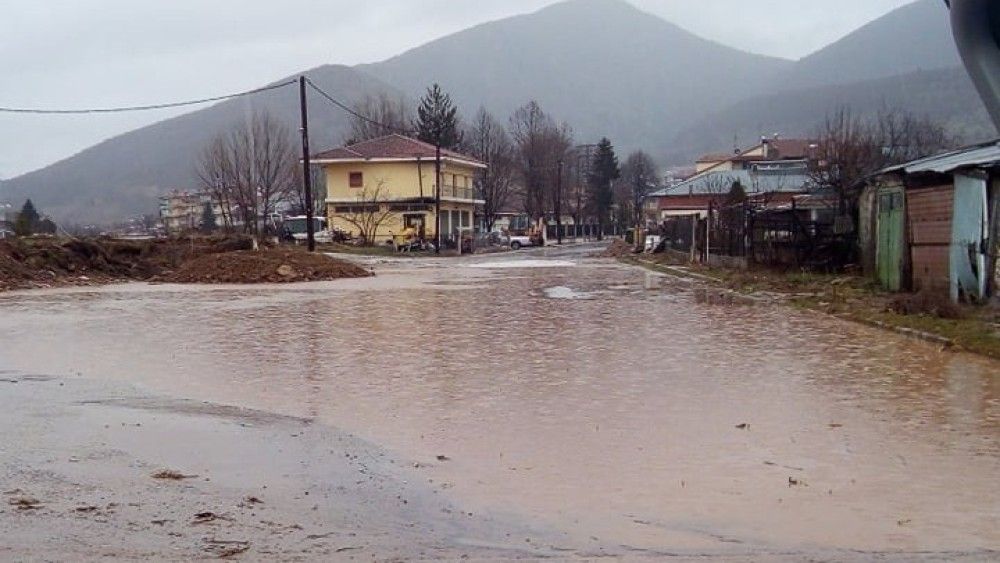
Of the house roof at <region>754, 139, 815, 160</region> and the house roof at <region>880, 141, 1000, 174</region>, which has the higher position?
the house roof at <region>754, 139, 815, 160</region>

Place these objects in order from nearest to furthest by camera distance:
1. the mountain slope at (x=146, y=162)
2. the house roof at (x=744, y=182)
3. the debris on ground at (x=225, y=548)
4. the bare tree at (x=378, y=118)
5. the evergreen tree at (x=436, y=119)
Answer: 1. the debris on ground at (x=225, y=548)
2. the house roof at (x=744, y=182)
3. the evergreen tree at (x=436, y=119)
4. the bare tree at (x=378, y=118)
5. the mountain slope at (x=146, y=162)

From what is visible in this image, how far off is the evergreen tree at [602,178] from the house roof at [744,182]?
3464 centimetres

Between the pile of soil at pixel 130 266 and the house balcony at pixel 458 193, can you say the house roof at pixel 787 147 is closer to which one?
the house balcony at pixel 458 193

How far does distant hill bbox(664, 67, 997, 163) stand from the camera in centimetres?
10469

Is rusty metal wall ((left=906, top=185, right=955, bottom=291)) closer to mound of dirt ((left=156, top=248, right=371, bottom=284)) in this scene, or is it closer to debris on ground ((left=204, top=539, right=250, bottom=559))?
debris on ground ((left=204, top=539, right=250, bottom=559))

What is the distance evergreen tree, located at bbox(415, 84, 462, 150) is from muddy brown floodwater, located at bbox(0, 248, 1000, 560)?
7782 cm

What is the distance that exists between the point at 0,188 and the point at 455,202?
45999 mm

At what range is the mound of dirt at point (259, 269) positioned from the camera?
110 feet

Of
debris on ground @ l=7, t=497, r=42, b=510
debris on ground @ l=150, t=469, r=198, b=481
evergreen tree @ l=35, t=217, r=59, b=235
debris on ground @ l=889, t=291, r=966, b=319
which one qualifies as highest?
evergreen tree @ l=35, t=217, r=59, b=235

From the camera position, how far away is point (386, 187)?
2911 inches

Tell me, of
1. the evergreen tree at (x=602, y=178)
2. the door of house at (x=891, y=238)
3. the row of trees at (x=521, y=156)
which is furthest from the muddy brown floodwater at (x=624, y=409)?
the evergreen tree at (x=602, y=178)

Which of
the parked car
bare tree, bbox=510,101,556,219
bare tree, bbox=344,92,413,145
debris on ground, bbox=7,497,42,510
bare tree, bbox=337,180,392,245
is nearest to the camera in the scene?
debris on ground, bbox=7,497,42,510

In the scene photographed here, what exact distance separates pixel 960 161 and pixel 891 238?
3963mm

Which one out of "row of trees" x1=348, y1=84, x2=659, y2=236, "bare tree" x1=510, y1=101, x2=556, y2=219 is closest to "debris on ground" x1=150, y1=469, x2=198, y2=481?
"row of trees" x1=348, y1=84, x2=659, y2=236
